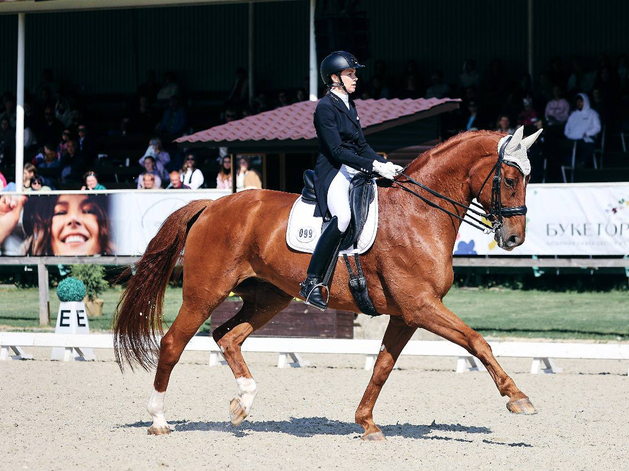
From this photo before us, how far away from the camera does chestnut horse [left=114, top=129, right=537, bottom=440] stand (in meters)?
6.93

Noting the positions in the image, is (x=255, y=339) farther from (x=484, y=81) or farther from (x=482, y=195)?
(x=484, y=81)

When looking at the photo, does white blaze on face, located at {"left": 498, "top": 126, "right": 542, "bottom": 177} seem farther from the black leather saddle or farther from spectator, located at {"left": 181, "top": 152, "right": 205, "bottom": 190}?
spectator, located at {"left": 181, "top": 152, "right": 205, "bottom": 190}

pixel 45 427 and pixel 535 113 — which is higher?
pixel 535 113

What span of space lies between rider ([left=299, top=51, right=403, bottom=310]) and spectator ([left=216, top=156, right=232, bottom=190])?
9.75 metres

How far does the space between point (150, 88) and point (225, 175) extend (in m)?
6.35

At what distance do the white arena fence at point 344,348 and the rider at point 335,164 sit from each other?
340cm

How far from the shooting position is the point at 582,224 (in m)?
13.2

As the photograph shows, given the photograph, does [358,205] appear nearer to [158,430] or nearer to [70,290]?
[158,430]

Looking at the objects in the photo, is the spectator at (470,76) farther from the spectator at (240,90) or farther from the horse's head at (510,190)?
the horse's head at (510,190)

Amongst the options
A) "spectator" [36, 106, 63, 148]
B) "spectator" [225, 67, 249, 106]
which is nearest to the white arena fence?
"spectator" [36, 106, 63, 148]

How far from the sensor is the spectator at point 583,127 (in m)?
17.5

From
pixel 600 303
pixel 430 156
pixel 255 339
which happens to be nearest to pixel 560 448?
pixel 430 156

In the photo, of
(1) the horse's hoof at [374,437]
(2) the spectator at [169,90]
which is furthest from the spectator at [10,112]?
(1) the horse's hoof at [374,437]

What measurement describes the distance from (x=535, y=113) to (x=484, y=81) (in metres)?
2.35
